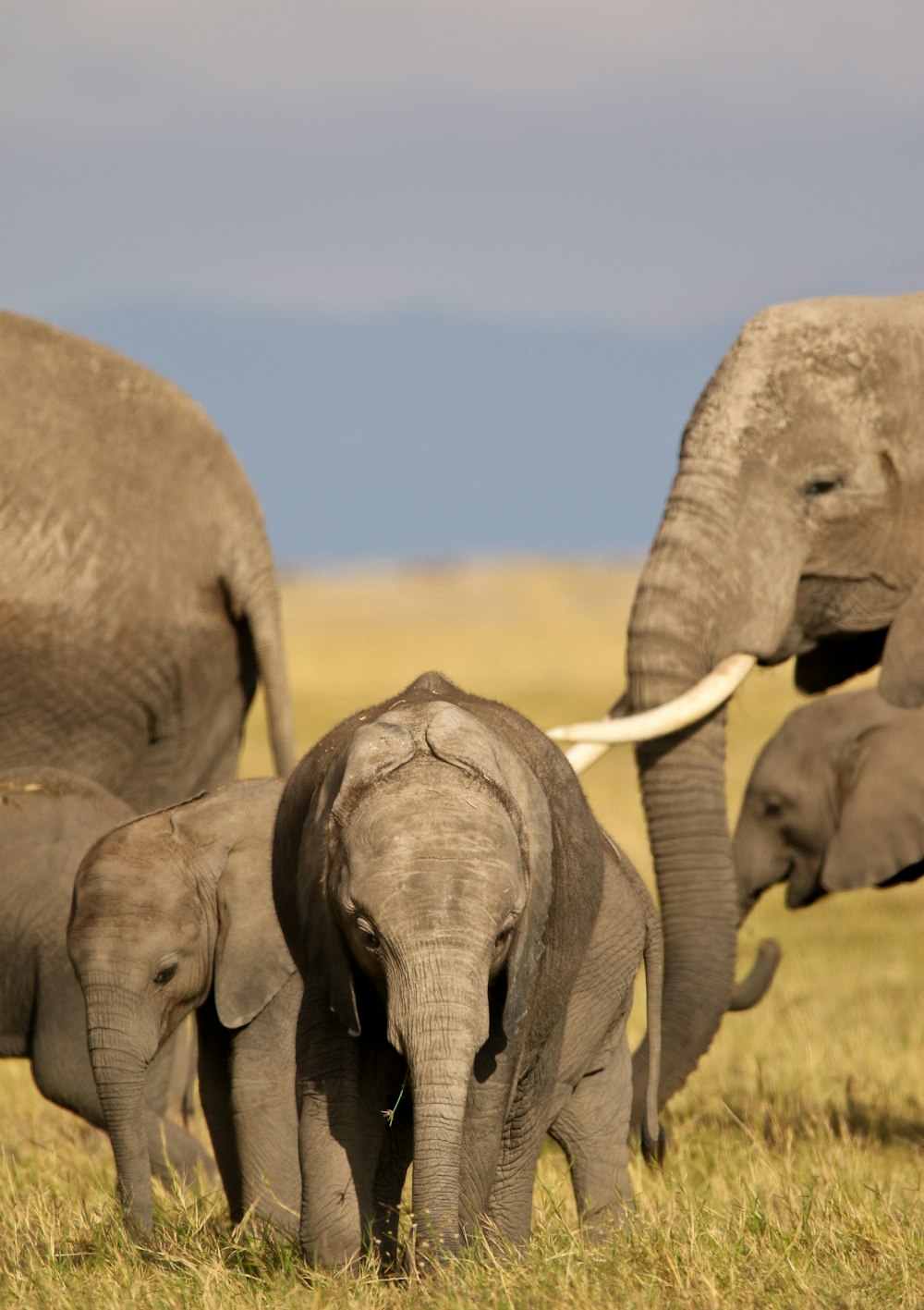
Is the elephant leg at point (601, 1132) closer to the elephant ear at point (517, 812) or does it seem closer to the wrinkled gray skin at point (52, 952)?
the elephant ear at point (517, 812)

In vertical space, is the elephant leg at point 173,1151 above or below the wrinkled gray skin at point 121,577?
below

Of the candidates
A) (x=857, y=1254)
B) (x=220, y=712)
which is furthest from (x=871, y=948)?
(x=857, y=1254)

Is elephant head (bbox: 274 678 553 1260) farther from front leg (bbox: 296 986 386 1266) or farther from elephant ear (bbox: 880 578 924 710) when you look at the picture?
elephant ear (bbox: 880 578 924 710)

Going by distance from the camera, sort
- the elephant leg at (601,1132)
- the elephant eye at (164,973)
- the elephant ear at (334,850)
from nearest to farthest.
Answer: the elephant ear at (334,850), the elephant leg at (601,1132), the elephant eye at (164,973)

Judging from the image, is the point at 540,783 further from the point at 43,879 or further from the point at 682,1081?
the point at 43,879

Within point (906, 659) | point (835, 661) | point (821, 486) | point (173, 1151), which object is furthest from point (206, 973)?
point (835, 661)

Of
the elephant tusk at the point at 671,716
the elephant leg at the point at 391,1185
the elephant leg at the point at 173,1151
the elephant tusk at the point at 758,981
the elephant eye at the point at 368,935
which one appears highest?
the elephant tusk at the point at 671,716

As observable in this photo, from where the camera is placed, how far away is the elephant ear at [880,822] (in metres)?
7.80

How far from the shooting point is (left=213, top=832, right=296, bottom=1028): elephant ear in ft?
17.1

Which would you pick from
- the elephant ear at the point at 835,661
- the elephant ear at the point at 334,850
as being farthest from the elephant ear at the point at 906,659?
the elephant ear at the point at 334,850

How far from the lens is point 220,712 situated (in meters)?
7.08

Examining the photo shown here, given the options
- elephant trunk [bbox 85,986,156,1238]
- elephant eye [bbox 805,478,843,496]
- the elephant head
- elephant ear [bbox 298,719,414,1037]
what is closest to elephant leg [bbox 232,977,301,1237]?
elephant trunk [bbox 85,986,156,1238]

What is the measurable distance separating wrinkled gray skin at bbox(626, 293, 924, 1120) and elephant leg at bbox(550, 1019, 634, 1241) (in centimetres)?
122

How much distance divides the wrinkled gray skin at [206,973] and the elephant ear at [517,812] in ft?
5.29
